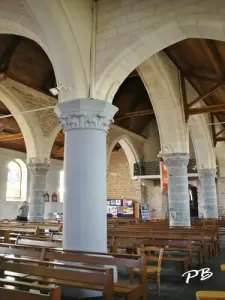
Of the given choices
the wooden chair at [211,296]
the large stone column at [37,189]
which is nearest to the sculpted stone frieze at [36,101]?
the large stone column at [37,189]

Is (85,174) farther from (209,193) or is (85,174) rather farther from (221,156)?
(221,156)

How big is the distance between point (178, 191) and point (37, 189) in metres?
5.34

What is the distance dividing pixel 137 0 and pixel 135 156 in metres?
14.9

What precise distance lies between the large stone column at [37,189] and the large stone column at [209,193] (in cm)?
726

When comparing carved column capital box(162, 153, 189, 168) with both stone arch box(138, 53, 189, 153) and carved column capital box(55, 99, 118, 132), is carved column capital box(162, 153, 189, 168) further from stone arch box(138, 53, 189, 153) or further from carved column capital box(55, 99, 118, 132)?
carved column capital box(55, 99, 118, 132)

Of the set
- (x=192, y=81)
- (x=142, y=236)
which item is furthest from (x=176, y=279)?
(x=192, y=81)

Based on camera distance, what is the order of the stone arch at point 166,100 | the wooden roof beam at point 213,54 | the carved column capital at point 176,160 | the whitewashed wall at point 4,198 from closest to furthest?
the wooden roof beam at point 213,54
the stone arch at point 166,100
the carved column capital at point 176,160
the whitewashed wall at point 4,198

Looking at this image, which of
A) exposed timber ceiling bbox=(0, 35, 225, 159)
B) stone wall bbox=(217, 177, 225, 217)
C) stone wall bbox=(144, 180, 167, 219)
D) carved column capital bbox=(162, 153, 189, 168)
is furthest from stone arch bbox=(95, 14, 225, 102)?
stone wall bbox=(144, 180, 167, 219)

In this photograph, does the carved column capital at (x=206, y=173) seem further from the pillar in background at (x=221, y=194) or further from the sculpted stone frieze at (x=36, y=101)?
the sculpted stone frieze at (x=36, y=101)

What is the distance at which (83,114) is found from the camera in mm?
5027

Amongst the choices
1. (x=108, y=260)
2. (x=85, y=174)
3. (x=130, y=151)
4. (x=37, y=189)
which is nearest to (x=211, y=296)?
(x=108, y=260)

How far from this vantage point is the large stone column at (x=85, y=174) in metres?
4.68

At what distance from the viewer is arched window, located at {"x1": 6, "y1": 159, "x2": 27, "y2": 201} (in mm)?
17594

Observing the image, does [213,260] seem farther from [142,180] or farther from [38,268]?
[142,180]
